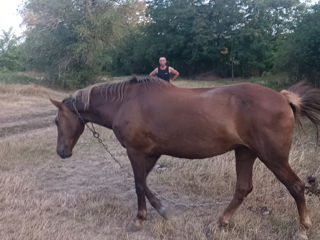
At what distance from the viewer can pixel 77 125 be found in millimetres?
4480

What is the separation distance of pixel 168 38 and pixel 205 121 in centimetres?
3857

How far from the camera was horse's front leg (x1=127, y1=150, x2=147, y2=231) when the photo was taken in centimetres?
397

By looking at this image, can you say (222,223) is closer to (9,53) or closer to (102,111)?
(102,111)

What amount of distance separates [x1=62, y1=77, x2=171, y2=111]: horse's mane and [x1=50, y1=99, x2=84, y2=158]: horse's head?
0.09 m

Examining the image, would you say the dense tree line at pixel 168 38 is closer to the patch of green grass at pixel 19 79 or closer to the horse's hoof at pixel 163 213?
the patch of green grass at pixel 19 79

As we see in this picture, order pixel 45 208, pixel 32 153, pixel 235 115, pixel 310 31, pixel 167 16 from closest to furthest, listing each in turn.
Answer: pixel 235 115 < pixel 45 208 < pixel 32 153 < pixel 310 31 < pixel 167 16

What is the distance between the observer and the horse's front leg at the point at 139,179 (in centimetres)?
397

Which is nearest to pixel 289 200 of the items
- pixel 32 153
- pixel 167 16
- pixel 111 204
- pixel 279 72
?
pixel 111 204

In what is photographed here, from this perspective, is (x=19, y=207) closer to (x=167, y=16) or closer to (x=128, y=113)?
(x=128, y=113)

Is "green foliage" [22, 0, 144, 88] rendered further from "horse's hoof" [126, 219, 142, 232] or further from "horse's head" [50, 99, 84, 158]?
"horse's hoof" [126, 219, 142, 232]

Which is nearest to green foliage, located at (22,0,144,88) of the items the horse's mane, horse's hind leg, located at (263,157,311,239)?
the horse's mane

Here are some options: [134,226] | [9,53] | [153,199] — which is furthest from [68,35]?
[134,226]

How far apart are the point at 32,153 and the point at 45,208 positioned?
2.89 meters

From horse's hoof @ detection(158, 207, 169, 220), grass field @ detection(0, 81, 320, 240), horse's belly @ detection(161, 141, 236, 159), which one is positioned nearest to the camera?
horse's belly @ detection(161, 141, 236, 159)
